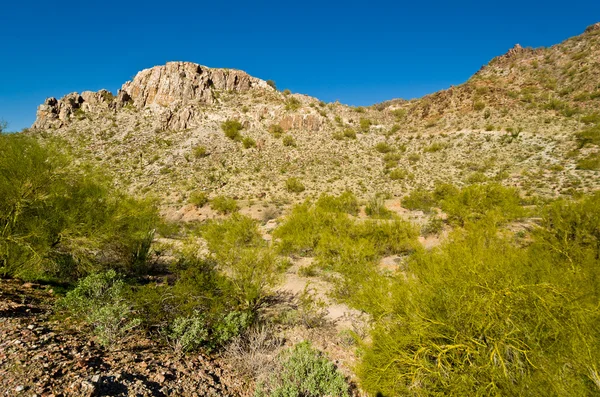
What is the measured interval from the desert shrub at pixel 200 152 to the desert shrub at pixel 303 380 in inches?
1466

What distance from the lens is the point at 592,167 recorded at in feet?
90.7

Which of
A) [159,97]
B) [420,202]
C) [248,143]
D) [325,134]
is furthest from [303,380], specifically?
[159,97]

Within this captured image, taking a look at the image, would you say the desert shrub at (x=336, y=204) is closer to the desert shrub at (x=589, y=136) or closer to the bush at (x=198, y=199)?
the bush at (x=198, y=199)

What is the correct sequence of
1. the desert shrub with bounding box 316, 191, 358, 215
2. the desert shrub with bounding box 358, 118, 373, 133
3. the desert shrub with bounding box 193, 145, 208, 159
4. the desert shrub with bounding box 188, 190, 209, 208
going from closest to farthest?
the desert shrub with bounding box 316, 191, 358, 215, the desert shrub with bounding box 188, 190, 209, 208, the desert shrub with bounding box 193, 145, 208, 159, the desert shrub with bounding box 358, 118, 373, 133

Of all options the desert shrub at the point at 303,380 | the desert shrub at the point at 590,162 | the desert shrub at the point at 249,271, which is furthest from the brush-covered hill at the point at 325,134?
the desert shrub at the point at 303,380

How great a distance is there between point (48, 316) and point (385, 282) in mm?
7903

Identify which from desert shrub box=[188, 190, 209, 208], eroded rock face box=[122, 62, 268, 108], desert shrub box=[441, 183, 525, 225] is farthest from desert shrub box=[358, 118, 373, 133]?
desert shrub box=[441, 183, 525, 225]

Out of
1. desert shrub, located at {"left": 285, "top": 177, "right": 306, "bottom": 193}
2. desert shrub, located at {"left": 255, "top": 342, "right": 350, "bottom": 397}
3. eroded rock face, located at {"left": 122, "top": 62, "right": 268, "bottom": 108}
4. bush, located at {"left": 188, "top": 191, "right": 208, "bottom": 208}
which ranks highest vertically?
eroded rock face, located at {"left": 122, "top": 62, "right": 268, "bottom": 108}

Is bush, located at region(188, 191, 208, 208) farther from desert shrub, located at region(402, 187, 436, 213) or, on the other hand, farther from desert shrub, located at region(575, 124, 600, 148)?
desert shrub, located at region(575, 124, 600, 148)

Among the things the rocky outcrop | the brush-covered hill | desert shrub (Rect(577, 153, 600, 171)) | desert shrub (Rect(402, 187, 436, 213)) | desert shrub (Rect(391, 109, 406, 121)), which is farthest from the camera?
desert shrub (Rect(391, 109, 406, 121))

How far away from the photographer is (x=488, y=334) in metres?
4.20

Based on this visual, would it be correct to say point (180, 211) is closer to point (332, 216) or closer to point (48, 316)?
point (332, 216)

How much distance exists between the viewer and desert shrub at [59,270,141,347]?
5379 mm

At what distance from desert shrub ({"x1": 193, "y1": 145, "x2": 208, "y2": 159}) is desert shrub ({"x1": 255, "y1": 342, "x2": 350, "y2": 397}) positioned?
1466 inches
